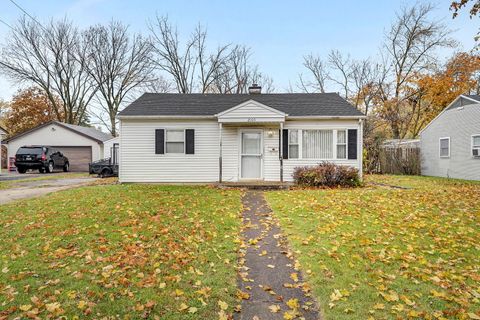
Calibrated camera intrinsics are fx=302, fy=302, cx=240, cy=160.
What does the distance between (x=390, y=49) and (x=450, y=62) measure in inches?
204

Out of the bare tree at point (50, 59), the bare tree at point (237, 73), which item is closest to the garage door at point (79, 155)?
the bare tree at point (50, 59)

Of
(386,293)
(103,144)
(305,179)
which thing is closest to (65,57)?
(103,144)

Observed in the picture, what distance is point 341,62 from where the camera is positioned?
103ft

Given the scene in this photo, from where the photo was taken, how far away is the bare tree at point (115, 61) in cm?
3222

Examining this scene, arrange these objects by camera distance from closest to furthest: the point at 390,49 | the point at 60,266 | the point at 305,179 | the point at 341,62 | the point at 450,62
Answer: the point at 60,266, the point at 305,179, the point at 450,62, the point at 390,49, the point at 341,62

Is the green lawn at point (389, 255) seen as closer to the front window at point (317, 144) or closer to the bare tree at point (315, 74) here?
the front window at point (317, 144)

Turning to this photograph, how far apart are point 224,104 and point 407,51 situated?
22719 millimetres

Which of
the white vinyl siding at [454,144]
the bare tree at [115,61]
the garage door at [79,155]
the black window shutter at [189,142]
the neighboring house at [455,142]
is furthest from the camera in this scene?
the bare tree at [115,61]

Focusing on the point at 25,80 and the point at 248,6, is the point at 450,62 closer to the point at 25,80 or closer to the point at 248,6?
the point at 248,6

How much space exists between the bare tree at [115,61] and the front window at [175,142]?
2265 cm

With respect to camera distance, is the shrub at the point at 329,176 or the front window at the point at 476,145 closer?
the shrub at the point at 329,176

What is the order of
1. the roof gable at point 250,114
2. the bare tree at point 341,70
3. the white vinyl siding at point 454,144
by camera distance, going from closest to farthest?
the roof gable at point 250,114 < the white vinyl siding at point 454,144 < the bare tree at point 341,70

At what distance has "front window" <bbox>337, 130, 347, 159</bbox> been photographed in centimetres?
1290

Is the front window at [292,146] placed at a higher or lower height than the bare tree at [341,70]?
lower
